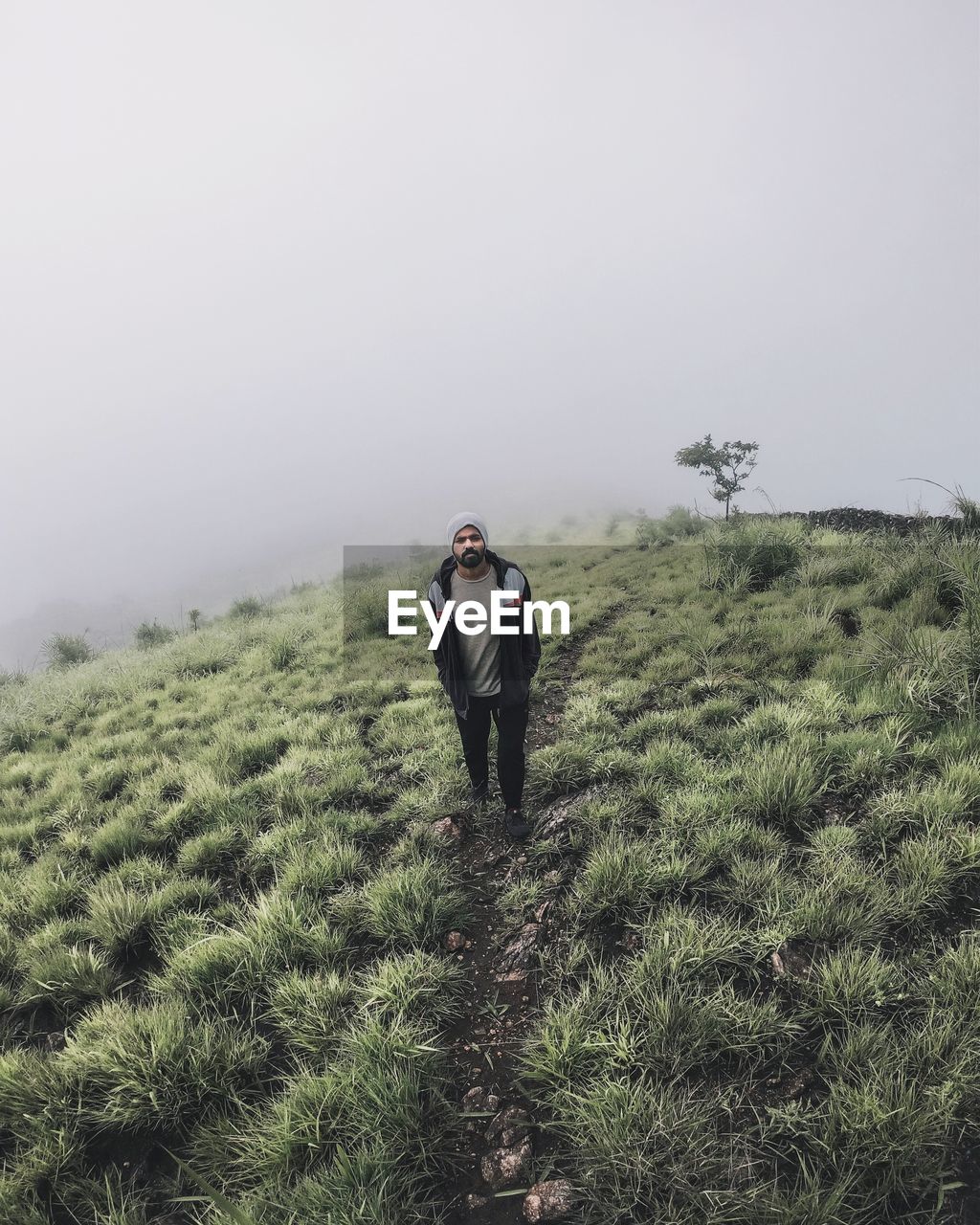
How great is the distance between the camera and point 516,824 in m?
4.77

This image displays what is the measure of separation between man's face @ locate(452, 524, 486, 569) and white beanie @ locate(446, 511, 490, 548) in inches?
1.2

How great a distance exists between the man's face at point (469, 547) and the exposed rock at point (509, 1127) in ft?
11.1

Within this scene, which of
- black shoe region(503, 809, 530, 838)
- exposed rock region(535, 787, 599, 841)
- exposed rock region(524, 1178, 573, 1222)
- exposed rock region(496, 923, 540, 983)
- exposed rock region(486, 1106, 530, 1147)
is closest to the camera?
exposed rock region(524, 1178, 573, 1222)

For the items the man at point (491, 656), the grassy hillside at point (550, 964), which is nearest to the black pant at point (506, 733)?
the man at point (491, 656)

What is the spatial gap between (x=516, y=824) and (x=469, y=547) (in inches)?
96.6

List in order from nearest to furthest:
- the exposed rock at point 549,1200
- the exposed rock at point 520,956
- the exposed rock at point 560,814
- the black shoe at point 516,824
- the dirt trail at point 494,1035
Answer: the exposed rock at point 549,1200 < the dirt trail at point 494,1035 < the exposed rock at point 520,956 < the exposed rock at point 560,814 < the black shoe at point 516,824

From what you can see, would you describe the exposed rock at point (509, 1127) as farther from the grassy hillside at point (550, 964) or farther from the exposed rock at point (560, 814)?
the exposed rock at point (560, 814)

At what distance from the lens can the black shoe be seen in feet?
15.5

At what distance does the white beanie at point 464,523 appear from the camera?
14.8ft

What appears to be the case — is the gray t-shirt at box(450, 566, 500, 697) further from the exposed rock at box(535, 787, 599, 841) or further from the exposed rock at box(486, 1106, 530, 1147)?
the exposed rock at box(486, 1106, 530, 1147)

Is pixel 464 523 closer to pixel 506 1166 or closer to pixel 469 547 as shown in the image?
pixel 469 547

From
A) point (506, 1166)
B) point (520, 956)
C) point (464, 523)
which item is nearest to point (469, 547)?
point (464, 523)

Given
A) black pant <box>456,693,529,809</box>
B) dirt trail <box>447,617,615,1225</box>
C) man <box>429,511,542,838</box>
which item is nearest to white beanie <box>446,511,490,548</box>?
man <box>429,511,542,838</box>

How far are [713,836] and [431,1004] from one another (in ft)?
7.22
